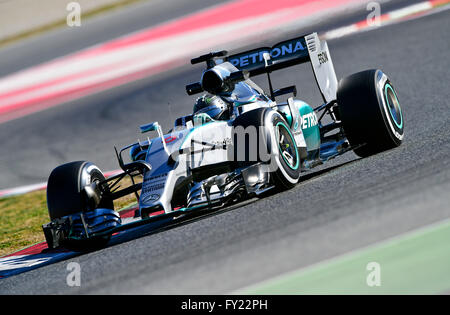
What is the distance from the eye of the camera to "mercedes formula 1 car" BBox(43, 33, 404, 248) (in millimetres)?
6121

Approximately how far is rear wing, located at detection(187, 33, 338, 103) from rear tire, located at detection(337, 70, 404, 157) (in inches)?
25.2

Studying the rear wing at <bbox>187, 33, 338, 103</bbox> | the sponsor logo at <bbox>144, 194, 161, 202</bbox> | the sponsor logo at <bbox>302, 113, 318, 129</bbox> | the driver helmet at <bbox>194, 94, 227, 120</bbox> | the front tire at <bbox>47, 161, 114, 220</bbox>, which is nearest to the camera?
the sponsor logo at <bbox>144, 194, 161, 202</bbox>

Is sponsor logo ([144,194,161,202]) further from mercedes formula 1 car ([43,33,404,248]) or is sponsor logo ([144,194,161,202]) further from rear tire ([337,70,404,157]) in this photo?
rear tire ([337,70,404,157])

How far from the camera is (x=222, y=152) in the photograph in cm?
654

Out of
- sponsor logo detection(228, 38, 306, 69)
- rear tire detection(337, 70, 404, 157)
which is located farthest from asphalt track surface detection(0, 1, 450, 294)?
sponsor logo detection(228, 38, 306, 69)

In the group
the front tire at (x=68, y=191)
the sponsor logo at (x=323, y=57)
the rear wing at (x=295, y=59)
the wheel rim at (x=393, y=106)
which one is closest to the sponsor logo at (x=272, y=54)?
the rear wing at (x=295, y=59)

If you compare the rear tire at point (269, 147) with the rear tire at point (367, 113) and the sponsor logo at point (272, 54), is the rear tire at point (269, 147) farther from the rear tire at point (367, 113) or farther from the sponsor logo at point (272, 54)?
the sponsor logo at point (272, 54)

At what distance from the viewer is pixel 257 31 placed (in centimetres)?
1586

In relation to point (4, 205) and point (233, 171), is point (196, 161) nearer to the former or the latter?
point (233, 171)

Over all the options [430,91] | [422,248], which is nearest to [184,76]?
[430,91]

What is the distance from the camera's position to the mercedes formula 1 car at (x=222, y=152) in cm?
612

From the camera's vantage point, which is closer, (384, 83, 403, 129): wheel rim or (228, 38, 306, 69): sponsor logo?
(384, 83, 403, 129): wheel rim

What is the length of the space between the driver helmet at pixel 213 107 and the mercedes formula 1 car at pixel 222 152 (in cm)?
1

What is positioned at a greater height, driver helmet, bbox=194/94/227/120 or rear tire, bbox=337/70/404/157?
driver helmet, bbox=194/94/227/120
